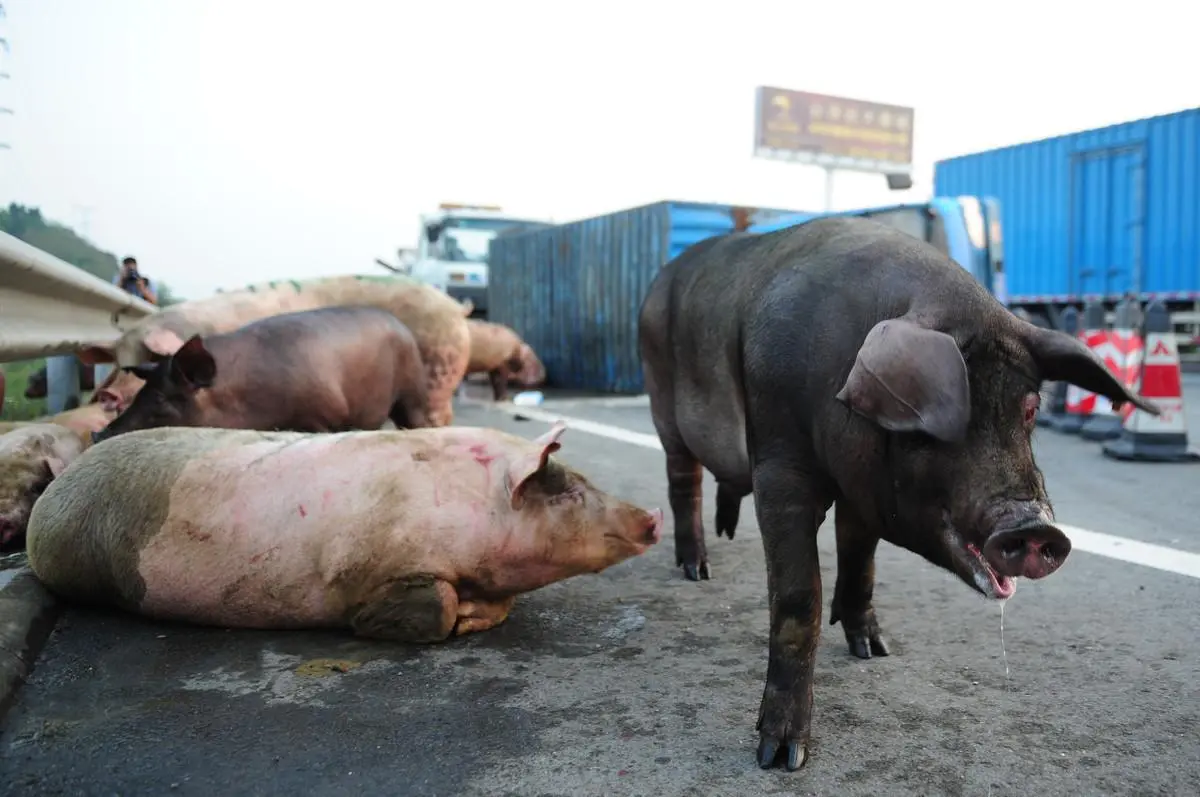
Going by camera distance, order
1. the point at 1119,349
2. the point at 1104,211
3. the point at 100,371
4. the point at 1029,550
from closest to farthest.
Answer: the point at 1029,550
the point at 100,371
the point at 1119,349
the point at 1104,211

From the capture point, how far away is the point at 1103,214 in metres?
14.8

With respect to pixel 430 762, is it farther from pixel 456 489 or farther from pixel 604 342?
pixel 604 342

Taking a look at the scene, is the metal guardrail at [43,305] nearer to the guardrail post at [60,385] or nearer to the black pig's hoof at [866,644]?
the guardrail post at [60,385]

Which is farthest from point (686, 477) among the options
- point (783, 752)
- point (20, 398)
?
point (20, 398)

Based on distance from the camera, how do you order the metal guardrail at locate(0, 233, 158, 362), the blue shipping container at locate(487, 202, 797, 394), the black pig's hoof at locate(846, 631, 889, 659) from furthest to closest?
the blue shipping container at locate(487, 202, 797, 394)
the metal guardrail at locate(0, 233, 158, 362)
the black pig's hoof at locate(846, 631, 889, 659)

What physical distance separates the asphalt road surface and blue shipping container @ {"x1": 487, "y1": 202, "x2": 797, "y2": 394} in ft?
25.5

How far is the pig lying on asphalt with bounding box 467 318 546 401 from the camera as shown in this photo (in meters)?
11.1

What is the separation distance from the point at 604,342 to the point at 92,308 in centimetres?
764

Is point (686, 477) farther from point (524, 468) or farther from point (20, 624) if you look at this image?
point (20, 624)

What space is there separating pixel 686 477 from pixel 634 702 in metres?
1.41

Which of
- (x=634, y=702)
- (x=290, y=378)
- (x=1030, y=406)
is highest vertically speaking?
(x=1030, y=406)

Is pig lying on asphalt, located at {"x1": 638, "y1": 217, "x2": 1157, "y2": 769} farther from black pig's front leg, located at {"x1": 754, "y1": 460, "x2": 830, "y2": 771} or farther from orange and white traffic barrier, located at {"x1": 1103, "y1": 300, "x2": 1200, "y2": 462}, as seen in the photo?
orange and white traffic barrier, located at {"x1": 1103, "y1": 300, "x2": 1200, "y2": 462}

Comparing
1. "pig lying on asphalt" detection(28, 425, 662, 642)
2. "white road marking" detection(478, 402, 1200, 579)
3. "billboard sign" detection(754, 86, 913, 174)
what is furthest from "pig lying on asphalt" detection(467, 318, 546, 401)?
"billboard sign" detection(754, 86, 913, 174)

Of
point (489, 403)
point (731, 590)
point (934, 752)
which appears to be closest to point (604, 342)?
point (489, 403)
